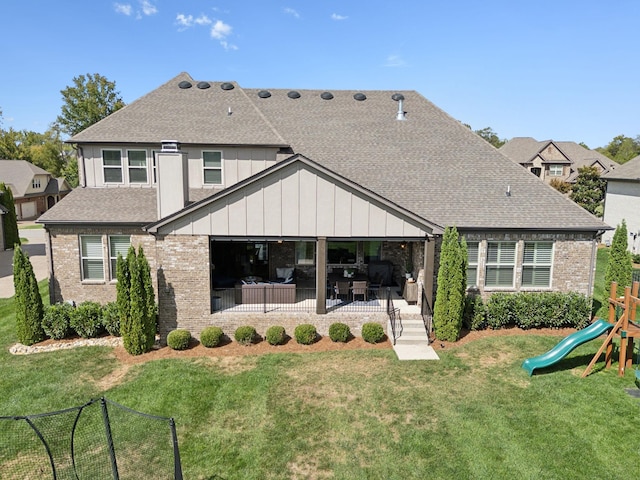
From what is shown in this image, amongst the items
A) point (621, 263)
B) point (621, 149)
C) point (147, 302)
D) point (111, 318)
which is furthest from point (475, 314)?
point (621, 149)

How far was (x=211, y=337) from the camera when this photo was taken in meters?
13.5

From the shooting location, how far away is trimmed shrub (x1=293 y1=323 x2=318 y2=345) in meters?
13.7

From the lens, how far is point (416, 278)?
634 inches

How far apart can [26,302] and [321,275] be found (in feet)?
31.2

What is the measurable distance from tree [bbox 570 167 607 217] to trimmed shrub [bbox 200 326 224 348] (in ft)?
134

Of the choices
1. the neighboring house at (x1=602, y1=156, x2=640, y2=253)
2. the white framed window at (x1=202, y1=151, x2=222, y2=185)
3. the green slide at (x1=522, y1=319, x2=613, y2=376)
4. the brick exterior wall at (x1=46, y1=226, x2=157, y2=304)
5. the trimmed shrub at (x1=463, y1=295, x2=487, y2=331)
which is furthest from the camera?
the neighboring house at (x1=602, y1=156, x2=640, y2=253)

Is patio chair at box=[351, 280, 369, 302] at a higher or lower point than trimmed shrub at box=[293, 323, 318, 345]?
higher

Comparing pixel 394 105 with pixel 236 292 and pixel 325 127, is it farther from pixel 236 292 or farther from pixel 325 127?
pixel 236 292

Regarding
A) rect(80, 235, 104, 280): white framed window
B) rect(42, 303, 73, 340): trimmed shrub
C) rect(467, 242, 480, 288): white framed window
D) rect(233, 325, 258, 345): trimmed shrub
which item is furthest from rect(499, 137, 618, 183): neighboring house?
rect(42, 303, 73, 340): trimmed shrub

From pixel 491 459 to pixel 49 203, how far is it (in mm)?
62637

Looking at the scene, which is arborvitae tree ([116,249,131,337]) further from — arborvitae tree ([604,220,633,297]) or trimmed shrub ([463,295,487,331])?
arborvitae tree ([604,220,633,297])

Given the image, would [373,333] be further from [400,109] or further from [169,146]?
[400,109]

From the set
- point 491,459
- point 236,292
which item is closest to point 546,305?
point 491,459

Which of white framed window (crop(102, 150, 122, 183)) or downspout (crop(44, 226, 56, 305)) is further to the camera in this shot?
white framed window (crop(102, 150, 122, 183))
